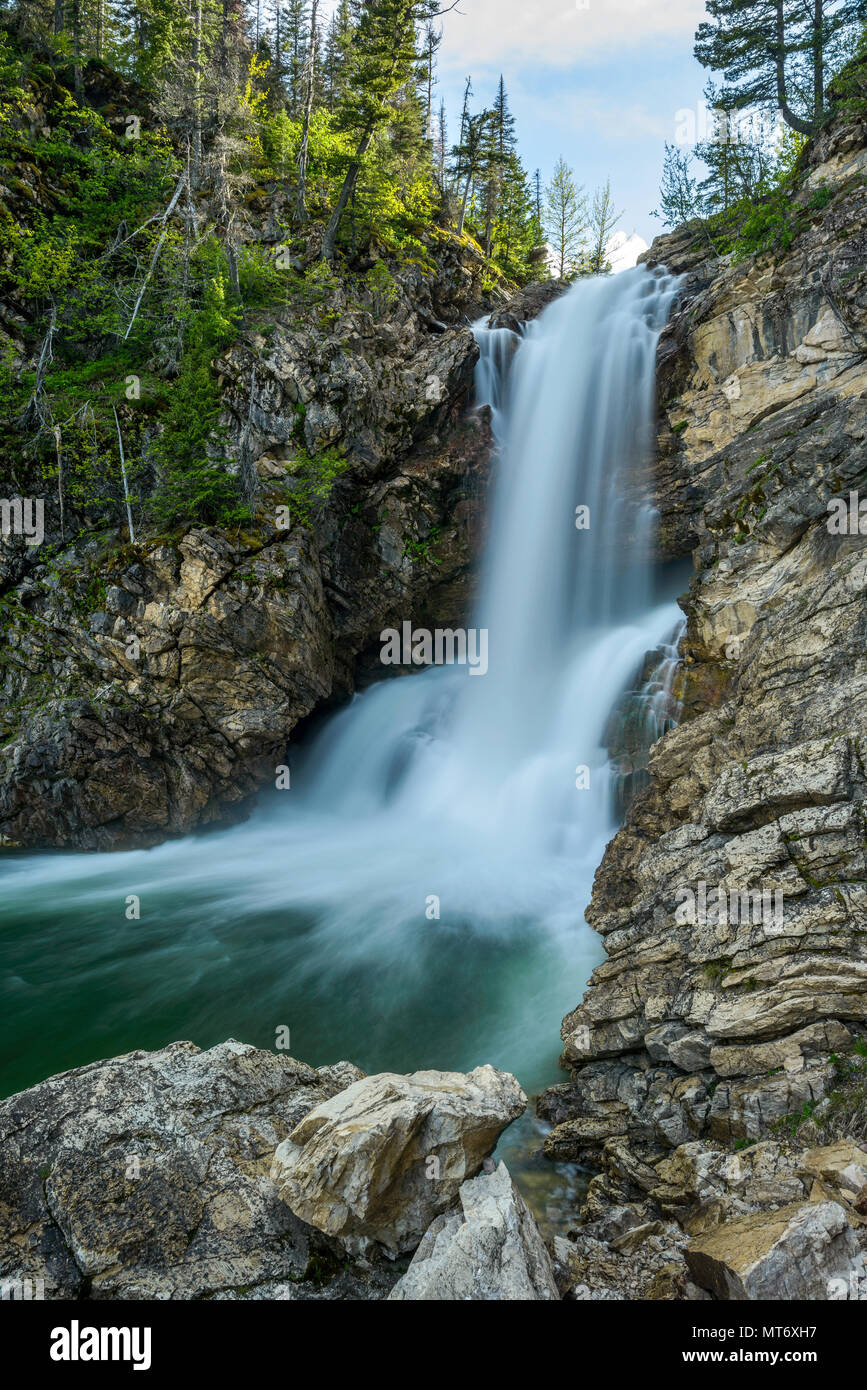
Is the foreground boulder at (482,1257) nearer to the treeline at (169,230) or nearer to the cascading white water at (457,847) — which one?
the cascading white water at (457,847)

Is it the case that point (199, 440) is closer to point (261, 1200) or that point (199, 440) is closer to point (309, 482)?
point (309, 482)

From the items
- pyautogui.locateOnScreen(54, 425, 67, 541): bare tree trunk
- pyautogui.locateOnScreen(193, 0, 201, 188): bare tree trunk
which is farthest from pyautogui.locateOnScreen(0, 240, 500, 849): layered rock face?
pyautogui.locateOnScreen(193, 0, 201, 188): bare tree trunk

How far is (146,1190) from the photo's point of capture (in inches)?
165

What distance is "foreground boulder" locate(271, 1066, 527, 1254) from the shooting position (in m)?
3.98

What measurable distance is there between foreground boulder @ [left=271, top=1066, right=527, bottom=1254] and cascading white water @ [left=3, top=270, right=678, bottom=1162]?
14.1ft

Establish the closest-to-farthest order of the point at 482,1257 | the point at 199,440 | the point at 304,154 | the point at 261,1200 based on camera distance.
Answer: the point at 482,1257 → the point at 261,1200 → the point at 199,440 → the point at 304,154

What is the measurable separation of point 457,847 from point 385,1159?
36.1ft

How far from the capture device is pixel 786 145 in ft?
77.3

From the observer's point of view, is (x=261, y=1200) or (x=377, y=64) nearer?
(x=261, y=1200)

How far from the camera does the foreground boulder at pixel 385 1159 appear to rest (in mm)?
3982

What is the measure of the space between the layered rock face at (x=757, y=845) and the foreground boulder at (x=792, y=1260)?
91cm

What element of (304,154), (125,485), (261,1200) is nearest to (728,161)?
(304,154)

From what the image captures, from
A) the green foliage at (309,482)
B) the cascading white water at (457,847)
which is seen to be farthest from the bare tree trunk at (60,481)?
the cascading white water at (457,847)
